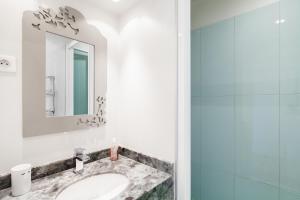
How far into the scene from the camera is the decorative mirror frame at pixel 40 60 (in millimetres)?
933

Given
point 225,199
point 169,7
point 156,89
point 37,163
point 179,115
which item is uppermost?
point 169,7

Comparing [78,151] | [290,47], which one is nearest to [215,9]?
[290,47]

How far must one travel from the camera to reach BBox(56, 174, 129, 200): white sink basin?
94cm

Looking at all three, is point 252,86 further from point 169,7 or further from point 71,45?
point 71,45

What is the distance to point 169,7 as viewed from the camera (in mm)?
1063

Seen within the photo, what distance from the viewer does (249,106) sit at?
126 centimetres

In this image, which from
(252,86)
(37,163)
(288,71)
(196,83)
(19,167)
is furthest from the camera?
(196,83)

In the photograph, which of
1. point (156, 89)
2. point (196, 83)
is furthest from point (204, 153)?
point (156, 89)

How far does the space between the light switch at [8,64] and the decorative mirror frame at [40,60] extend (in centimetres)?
4

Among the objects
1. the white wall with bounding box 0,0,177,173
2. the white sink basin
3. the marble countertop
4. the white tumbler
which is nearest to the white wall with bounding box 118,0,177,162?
the white wall with bounding box 0,0,177,173

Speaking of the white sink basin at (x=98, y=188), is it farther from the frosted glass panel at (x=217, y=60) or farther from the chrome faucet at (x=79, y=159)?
the frosted glass panel at (x=217, y=60)

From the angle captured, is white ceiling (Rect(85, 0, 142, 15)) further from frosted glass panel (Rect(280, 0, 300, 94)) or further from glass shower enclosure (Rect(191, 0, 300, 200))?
frosted glass panel (Rect(280, 0, 300, 94))

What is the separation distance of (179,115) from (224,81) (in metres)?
0.60

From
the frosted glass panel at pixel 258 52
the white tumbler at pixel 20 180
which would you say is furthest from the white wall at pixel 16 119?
the frosted glass panel at pixel 258 52
